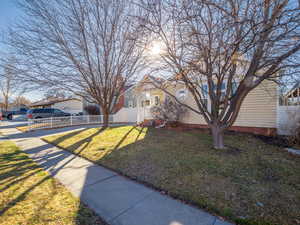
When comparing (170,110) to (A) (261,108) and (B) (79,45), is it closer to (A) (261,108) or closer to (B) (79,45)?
(A) (261,108)

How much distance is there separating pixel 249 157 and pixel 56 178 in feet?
18.0

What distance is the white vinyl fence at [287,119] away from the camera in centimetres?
581

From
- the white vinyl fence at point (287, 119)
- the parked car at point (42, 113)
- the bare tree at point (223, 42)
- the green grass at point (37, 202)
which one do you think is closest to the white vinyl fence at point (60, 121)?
the parked car at point (42, 113)

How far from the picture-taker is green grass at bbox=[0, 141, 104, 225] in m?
2.01

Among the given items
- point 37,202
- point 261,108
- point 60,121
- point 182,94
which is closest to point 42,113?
point 60,121

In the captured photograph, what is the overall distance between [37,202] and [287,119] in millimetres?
9102

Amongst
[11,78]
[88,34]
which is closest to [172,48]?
[88,34]

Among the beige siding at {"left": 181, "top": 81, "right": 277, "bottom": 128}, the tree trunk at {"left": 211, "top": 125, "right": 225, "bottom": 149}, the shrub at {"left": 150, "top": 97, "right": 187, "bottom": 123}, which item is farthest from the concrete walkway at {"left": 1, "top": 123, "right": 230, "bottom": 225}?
the beige siding at {"left": 181, "top": 81, "right": 277, "bottom": 128}

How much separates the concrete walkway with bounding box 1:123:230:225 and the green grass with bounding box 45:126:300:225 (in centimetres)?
25

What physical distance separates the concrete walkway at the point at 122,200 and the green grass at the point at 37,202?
18cm

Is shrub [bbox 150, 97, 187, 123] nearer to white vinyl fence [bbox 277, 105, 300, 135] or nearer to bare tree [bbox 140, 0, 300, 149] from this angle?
bare tree [bbox 140, 0, 300, 149]

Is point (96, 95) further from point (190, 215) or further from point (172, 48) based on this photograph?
point (190, 215)

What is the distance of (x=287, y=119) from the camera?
6.29m

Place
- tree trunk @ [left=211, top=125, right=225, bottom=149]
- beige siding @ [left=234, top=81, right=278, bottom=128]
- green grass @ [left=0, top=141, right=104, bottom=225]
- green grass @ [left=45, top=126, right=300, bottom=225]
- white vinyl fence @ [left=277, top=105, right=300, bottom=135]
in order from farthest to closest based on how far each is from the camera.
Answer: beige siding @ [left=234, top=81, right=278, bottom=128] < white vinyl fence @ [left=277, top=105, right=300, bottom=135] < tree trunk @ [left=211, top=125, right=225, bottom=149] < green grass @ [left=45, top=126, right=300, bottom=225] < green grass @ [left=0, top=141, right=104, bottom=225]
